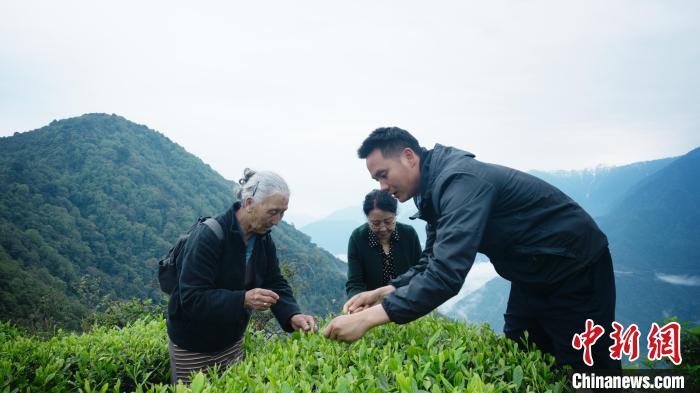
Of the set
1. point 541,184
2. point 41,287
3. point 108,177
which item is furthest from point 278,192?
point 108,177

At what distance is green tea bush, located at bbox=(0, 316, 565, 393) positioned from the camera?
76.5 inches

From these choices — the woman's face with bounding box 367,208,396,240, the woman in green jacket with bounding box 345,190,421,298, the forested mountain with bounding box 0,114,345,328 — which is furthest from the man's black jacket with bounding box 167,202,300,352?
the forested mountain with bounding box 0,114,345,328

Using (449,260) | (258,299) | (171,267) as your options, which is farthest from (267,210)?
(449,260)

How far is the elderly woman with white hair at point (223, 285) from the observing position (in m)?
2.86

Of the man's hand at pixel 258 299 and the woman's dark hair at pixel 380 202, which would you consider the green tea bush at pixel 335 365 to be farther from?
the woman's dark hair at pixel 380 202

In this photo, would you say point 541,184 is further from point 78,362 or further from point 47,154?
point 47,154

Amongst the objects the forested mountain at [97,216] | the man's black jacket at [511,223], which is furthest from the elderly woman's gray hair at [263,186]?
the forested mountain at [97,216]

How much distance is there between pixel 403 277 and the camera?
A: 296 cm

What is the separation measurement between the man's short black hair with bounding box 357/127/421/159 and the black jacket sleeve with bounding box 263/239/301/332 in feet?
4.59

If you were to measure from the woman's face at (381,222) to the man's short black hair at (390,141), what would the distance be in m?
1.65

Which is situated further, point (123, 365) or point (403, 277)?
point (123, 365)

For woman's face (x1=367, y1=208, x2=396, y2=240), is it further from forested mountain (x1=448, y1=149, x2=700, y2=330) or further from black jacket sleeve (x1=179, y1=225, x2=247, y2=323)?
forested mountain (x1=448, y1=149, x2=700, y2=330)

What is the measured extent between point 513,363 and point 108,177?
3882 inches

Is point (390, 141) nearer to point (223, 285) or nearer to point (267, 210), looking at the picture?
point (267, 210)
